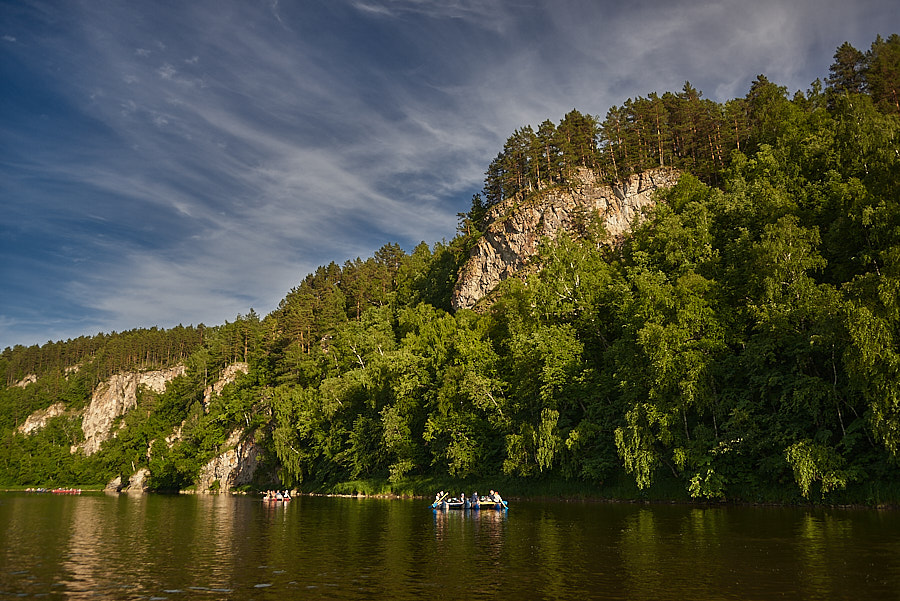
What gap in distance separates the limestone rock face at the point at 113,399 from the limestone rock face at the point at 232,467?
72091 mm

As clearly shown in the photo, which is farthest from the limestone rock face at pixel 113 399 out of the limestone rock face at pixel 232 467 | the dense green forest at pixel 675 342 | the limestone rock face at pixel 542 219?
the limestone rock face at pixel 542 219

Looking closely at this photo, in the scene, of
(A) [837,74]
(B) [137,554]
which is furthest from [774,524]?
(A) [837,74]

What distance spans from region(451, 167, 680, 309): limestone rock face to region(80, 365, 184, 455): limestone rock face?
12118 centimetres

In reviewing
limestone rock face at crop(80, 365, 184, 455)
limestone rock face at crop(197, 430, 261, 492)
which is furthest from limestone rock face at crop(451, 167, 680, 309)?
limestone rock face at crop(80, 365, 184, 455)

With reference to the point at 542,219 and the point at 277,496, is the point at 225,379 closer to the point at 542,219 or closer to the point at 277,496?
the point at 277,496

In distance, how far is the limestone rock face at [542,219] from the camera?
3789 inches

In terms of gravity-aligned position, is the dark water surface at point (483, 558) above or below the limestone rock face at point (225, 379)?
below

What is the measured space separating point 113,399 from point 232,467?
93.0 m

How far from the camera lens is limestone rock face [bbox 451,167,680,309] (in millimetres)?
96250

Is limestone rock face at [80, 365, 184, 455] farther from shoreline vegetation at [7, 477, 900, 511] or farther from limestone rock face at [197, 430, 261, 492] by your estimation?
shoreline vegetation at [7, 477, 900, 511]

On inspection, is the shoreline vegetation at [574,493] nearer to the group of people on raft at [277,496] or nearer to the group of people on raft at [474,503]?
the group of people on raft at [474,503]

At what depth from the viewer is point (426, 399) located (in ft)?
270

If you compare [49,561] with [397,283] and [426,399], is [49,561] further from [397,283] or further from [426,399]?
[397,283]

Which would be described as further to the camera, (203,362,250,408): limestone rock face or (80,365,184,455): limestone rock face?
(80,365,184,455): limestone rock face
